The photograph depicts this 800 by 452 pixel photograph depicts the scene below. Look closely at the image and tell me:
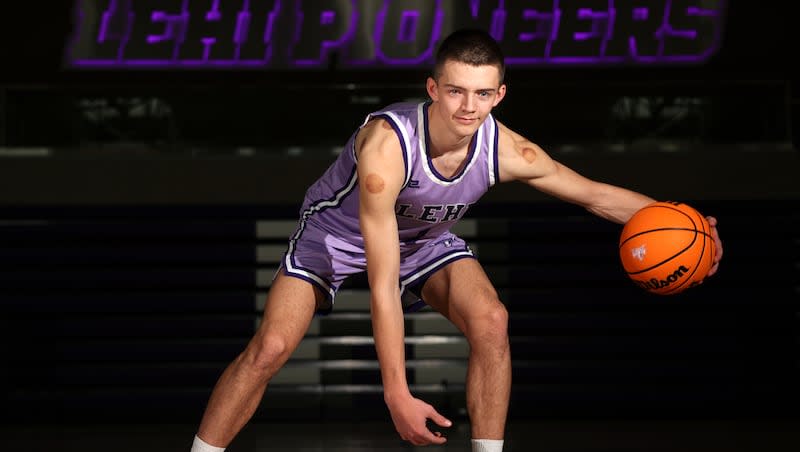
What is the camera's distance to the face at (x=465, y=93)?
308 cm

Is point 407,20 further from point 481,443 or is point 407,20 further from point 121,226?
point 481,443

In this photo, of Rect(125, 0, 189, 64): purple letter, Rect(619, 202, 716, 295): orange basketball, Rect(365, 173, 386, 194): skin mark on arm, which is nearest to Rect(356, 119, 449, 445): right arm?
Rect(365, 173, 386, 194): skin mark on arm

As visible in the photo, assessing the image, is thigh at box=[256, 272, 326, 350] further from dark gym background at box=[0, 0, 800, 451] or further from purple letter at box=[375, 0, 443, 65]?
purple letter at box=[375, 0, 443, 65]

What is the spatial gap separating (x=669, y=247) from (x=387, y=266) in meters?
1.04

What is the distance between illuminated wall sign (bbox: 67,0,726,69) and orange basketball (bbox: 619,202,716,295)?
12.7 ft

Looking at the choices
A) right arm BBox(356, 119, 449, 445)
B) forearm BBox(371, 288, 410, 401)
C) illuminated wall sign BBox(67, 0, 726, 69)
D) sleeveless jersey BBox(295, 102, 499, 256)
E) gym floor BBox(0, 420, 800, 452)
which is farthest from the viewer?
illuminated wall sign BBox(67, 0, 726, 69)

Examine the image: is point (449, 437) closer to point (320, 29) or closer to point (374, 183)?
point (320, 29)

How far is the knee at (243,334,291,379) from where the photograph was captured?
11.7 feet

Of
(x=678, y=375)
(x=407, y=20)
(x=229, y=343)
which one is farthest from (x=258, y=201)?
(x=678, y=375)

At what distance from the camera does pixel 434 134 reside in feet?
11.1

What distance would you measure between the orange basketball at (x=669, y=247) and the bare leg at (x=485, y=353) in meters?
0.48

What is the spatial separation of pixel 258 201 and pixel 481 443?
391 cm

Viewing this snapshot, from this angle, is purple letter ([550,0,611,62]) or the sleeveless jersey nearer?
the sleeveless jersey

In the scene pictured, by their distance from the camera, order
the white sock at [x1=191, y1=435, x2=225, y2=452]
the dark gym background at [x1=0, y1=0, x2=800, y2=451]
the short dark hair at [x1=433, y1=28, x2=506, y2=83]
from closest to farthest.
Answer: the short dark hair at [x1=433, y1=28, x2=506, y2=83] → the white sock at [x1=191, y1=435, x2=225, y2=452] → the dark gym background at [x1=0, y1=0, x2=800, y2=451]
